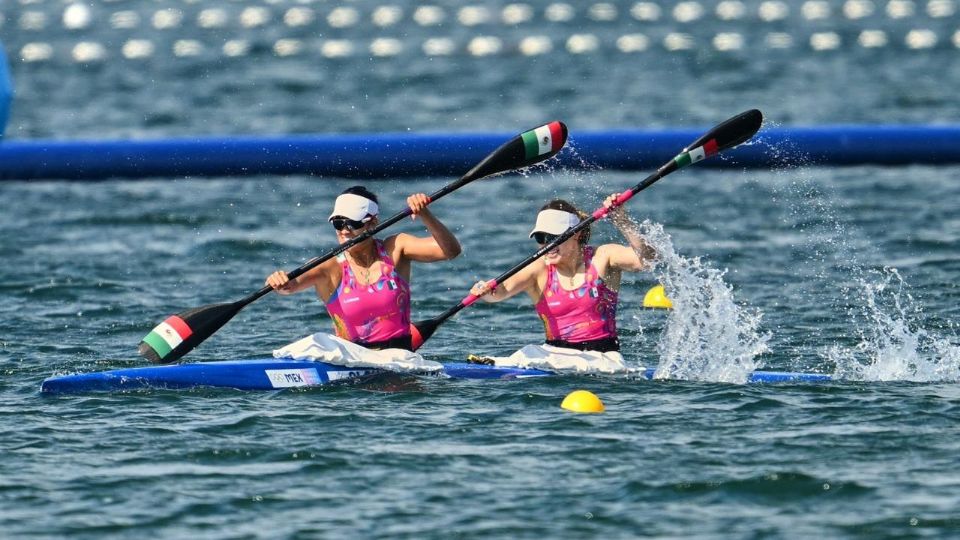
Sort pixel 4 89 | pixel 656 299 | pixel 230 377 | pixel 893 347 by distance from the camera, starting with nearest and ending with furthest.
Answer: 1. pixel 230 377
2. pixel 893 347
3. pixel 656 299
4. pixel 4 89

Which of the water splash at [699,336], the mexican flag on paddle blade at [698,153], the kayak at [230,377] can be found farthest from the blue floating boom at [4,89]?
the mexican flag on paddle blade at [698,153]

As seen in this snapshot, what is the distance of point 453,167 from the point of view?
16.4m

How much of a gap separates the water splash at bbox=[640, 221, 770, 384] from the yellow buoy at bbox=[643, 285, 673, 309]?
194cm

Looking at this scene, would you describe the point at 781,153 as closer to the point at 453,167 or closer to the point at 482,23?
the point at 453,167

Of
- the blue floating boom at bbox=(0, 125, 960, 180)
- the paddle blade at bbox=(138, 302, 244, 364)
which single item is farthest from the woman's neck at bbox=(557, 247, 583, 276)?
the blue floating boom at bbox=(0, 125, 960, 180)

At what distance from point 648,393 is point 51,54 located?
3436cm

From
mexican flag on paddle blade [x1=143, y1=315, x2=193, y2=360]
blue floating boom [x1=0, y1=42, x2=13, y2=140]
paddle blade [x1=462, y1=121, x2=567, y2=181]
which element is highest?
blue floating boom [x1=0, y1=42, x2=13, y2=140]

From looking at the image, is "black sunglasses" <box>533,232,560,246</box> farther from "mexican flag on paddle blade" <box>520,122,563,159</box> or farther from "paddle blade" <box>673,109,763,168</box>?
"paddle blade" <box>673,109,763,168</box>

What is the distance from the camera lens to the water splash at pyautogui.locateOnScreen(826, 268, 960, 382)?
32.9 feet

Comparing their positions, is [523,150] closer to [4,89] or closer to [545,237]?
[545,237]

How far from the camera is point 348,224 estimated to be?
1009cm

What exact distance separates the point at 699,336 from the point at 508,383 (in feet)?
4.41

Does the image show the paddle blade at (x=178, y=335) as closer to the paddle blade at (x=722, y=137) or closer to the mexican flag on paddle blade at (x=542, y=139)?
the mexican flag on paddle blade at (x=542, y=139)

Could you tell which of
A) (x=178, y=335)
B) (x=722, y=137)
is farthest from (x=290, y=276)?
(x=722, y=137)
